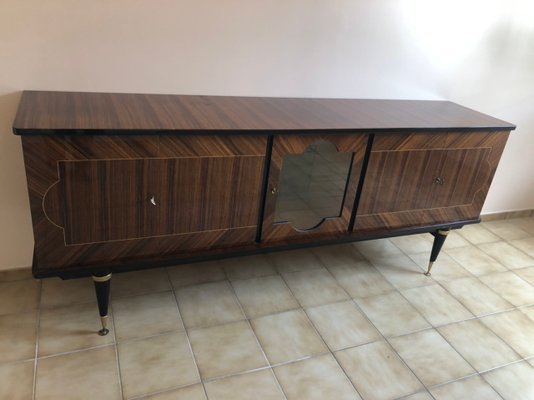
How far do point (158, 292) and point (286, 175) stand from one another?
2.35 ft

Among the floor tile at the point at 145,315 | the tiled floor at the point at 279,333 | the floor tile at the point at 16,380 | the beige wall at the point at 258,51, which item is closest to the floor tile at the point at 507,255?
the tiled floor at the point at 279,333

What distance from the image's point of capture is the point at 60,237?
1.28 m

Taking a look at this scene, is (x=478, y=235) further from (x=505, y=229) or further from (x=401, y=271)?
(x=401, y=271)

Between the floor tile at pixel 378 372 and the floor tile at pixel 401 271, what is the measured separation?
1.45 ft

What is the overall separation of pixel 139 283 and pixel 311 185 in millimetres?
808

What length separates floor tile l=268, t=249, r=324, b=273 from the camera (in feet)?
6.53

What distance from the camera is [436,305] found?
1871 millimetres

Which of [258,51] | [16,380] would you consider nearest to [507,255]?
[258,51]

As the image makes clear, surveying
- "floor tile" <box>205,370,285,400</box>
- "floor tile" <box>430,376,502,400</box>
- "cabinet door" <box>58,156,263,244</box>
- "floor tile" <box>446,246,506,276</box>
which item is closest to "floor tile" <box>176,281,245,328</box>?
"floor tile" <box>205,370,285,400</box>

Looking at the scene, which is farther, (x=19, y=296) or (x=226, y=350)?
(x=19, y=296)

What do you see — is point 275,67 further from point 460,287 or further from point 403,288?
point 460,287

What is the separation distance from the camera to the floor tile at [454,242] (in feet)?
7.74

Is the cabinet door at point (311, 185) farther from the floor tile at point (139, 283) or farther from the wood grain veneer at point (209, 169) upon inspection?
the floor tile at point (139, 283)

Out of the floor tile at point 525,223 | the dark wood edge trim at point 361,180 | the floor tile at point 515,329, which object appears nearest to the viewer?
the dark wood edge trim at point 361,180
